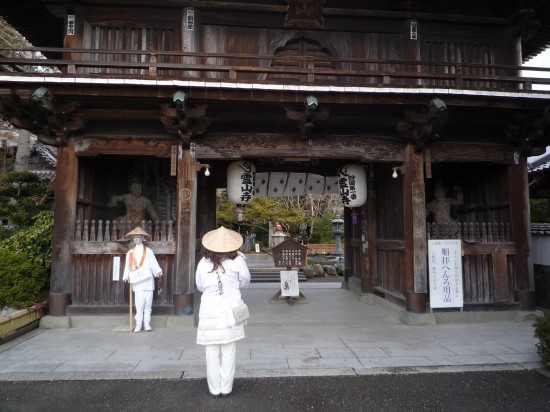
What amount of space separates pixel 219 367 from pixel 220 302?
2.71ft

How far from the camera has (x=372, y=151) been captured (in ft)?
25.2

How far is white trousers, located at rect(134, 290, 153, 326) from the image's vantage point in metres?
6.77

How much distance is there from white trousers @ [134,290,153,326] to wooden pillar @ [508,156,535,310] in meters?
8.22

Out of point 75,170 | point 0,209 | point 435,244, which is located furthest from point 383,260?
point 0,209

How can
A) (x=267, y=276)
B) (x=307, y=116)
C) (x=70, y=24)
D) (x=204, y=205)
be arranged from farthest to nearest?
(x=267, y=276), (x=204, y=205), (x=70, y=24), (x=307, y=116)

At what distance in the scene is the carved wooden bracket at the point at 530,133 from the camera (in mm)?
7171

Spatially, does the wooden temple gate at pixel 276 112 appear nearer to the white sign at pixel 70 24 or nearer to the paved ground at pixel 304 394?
the white sign at pixel 70 24

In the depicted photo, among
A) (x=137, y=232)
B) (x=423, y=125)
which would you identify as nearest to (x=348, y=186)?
(x=423, y=125)

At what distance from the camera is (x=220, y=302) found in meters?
4.00

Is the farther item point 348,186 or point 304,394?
point 348,186

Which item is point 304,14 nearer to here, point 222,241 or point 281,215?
point 222,241

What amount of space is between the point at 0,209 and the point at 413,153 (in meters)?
11.0

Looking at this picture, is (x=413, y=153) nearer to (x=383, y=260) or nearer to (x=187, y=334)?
(x=383, y=260)

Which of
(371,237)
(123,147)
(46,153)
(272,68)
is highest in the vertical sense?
(46,153)
